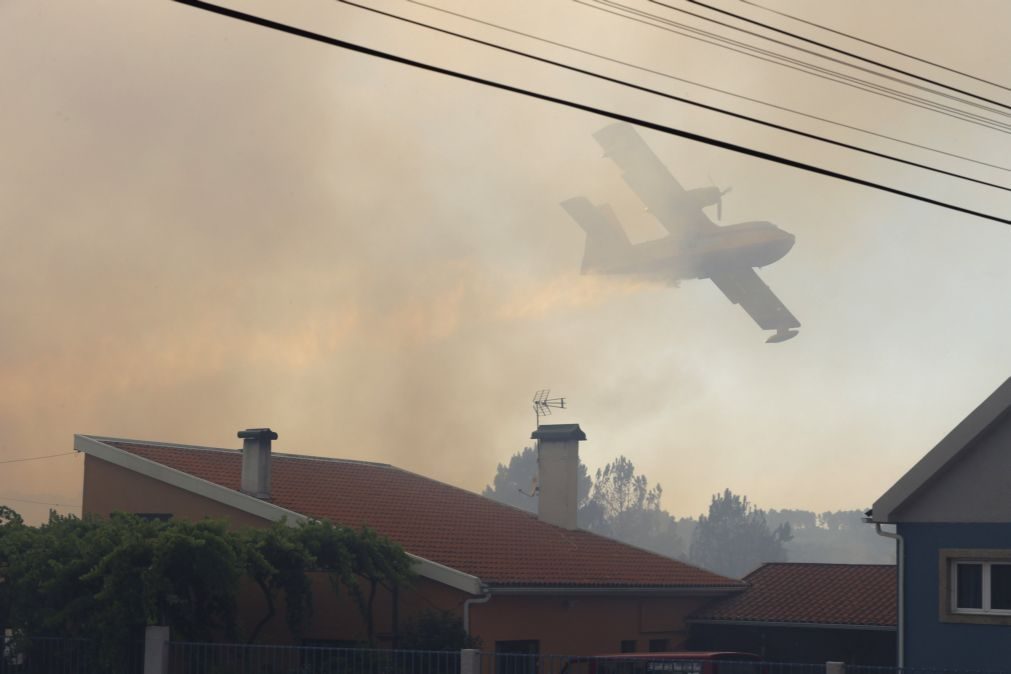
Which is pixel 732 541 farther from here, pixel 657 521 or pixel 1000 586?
pixel 1000 586

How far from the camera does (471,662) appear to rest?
17.2 meters

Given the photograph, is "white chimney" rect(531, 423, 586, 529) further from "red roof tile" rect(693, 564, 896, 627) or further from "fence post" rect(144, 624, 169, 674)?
"fence post" rect(144, 624, 169, 674)

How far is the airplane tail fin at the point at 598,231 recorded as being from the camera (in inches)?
2515

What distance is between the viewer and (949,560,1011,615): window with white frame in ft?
71.4

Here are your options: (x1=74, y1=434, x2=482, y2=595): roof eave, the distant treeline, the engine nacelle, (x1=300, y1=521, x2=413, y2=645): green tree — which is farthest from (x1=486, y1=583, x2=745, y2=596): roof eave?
the distant treeline

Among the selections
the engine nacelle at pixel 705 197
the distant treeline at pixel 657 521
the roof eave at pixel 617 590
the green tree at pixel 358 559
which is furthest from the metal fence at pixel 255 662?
the distant treeline at pixel 657 521

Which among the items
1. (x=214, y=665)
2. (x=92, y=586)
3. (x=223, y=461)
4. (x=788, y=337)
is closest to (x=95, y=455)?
(x=223, y=461)

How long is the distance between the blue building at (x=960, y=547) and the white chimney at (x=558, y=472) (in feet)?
37.7

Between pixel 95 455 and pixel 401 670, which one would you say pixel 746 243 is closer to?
pixel 95 455

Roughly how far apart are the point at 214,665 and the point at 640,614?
1228cm

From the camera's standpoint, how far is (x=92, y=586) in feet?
71.8

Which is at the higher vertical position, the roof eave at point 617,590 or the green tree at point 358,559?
the green tree at point 358,559

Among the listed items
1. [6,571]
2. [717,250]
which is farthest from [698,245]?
[6,571]

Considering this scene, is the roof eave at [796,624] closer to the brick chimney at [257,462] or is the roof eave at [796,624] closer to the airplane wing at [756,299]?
the brick chimney at [257,462]
